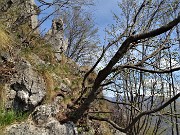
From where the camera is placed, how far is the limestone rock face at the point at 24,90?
6.67 m

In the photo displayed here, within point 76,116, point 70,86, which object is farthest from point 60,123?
point 70,86

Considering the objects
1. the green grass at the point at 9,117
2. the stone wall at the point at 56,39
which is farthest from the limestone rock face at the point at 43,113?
the stone wall at the point at 56,39

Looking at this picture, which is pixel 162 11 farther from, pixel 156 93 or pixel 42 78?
pixel 156 93

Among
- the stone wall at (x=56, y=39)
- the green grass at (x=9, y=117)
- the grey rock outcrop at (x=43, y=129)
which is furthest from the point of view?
the stone wall at (x=56, y=39)

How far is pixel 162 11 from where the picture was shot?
778cm

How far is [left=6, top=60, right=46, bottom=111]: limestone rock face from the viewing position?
667 cm

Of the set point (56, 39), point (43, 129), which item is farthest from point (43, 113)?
point (56, 39)

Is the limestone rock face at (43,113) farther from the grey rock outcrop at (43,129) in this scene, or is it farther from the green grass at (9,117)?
the green grass at (9,117)

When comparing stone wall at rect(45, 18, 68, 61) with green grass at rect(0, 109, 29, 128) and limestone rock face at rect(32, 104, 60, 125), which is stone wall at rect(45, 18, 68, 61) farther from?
green grass at rect(0, 109, 29, 128)

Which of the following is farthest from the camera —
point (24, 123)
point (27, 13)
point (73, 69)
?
point (73, 69)

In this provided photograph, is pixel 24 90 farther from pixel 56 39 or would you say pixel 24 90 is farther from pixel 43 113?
pixel 56 39

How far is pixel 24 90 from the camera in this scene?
680 centimetres

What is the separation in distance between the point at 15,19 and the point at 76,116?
4.13m

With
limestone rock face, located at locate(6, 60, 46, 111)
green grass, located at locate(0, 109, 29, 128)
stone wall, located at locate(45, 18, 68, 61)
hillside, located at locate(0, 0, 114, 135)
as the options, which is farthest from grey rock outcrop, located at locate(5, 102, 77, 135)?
stone wall, located at locate(45, 18, 68, 61)
